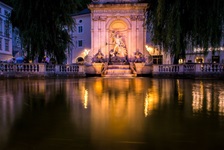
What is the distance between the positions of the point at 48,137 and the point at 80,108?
2236 mm

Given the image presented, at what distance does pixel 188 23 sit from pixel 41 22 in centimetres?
1206

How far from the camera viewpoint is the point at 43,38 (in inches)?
753

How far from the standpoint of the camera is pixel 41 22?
19281 mm

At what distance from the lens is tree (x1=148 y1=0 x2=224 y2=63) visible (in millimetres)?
15578

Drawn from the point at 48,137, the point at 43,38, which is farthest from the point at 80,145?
the point at 43,38

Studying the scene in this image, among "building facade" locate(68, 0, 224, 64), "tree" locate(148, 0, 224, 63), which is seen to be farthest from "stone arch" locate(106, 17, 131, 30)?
"tree" locate(148, 0, 224, 63)

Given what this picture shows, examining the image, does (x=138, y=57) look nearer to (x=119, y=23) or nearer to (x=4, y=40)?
(x=119, y=23)

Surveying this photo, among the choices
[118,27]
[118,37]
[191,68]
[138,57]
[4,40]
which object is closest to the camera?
[191,68]

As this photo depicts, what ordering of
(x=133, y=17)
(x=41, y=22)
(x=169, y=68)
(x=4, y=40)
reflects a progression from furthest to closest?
(x=4, y=40) < (x=133, y=17) < (x=169, y=68) < (x=41, y=22)

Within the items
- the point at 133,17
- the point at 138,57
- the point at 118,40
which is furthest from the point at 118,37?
the point at 138,57

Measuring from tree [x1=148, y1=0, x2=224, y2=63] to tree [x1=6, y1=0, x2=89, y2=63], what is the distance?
836 cm

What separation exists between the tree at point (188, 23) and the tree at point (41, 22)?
27.4 ft

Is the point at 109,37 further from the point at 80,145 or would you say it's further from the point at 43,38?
the point at 80,145

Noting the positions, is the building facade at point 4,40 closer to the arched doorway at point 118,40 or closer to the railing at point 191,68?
the arched doorway at point 118,40
